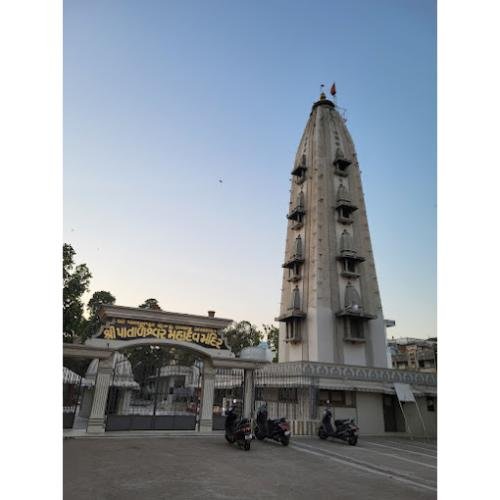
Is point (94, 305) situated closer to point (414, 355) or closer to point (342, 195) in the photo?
point (342, 195)

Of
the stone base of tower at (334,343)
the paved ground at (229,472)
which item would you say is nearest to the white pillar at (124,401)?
the paved ground at (229,472)

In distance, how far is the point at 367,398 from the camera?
23812 mm

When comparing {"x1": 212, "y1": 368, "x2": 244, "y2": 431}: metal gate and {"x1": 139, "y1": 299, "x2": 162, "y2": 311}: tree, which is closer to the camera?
{"x1": 212, "y1": 368, "x2": 244, "y2": 431}: metal gate

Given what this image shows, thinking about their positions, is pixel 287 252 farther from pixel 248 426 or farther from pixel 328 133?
pixel 248 426

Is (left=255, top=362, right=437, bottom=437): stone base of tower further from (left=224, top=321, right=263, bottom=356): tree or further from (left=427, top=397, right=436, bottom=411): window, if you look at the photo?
(left=224, top=321, right=263, bottom=356): tree

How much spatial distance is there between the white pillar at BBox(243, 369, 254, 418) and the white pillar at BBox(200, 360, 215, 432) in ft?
5.65

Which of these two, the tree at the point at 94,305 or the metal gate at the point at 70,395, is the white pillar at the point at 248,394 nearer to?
the metal gate at the point at 70,395

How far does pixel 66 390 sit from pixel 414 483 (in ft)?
60.5

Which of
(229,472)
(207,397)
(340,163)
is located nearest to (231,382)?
(207,397)

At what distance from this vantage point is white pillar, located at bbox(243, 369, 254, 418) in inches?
679

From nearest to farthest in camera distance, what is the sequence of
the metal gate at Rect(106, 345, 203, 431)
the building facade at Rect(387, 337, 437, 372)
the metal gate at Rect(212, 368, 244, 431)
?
the metal gate at Rect(106, 345, 203, 431) → the metal gate at Rect(212, 368, 244, 431) → the building facade at Rect(387, 337, 437, 372)

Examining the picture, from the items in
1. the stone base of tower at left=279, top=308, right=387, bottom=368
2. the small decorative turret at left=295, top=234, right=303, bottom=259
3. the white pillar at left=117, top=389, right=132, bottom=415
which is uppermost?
the small decorative turret at left=295, top=234, right=303, bottom=259

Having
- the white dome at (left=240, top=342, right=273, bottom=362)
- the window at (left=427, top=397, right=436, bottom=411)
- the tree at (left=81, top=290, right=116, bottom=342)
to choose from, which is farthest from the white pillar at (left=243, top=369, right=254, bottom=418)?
the tree at (left=81, top=290, right=116, bottom=342)

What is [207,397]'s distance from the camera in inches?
647
